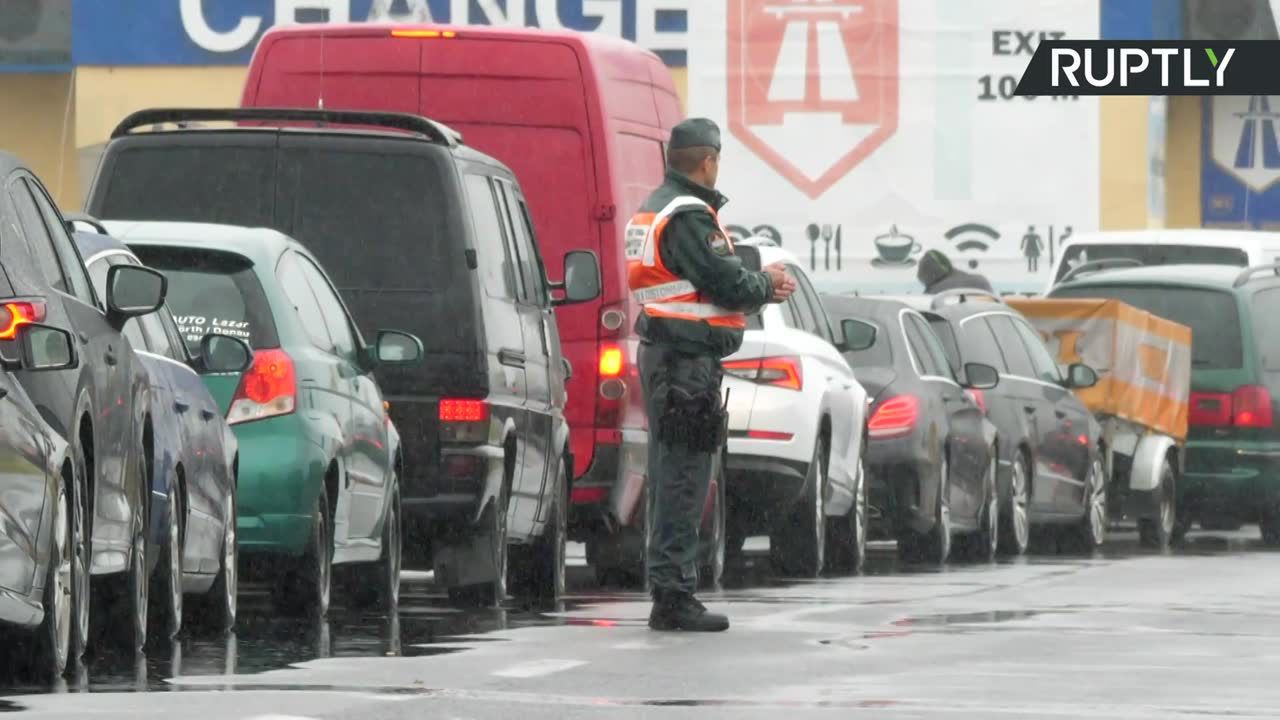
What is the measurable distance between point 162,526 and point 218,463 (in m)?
0.70

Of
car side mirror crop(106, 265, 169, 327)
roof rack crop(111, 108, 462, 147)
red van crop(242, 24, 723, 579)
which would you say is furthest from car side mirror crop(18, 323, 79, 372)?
red van crop(242, 24, 723, 579)

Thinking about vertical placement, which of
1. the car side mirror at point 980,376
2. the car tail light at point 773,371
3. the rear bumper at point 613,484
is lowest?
the rear bumper at point 613,484

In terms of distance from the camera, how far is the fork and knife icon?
37.1 metres

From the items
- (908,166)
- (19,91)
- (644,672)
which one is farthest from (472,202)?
(19,91)

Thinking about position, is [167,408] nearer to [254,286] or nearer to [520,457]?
[254,286]

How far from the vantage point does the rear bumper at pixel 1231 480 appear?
80.6 feet

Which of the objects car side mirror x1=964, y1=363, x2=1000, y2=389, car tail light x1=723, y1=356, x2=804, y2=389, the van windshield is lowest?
car tail light x1=723, y1=356, x2=804, y2=389

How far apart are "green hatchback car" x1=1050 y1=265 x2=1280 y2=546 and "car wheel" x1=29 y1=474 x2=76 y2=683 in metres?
15.4

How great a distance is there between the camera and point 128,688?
33.0 ft

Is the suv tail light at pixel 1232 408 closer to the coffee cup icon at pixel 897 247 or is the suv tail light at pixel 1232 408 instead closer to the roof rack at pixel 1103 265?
the roof rack at pixel 1103 265

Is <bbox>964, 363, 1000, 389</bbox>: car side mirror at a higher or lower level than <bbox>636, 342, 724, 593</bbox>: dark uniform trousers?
higher

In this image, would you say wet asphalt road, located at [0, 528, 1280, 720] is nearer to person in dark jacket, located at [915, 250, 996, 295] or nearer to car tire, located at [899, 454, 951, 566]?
car tire, located at [899, 454, 951, 566]

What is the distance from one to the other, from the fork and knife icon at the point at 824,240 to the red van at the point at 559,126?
19588mm

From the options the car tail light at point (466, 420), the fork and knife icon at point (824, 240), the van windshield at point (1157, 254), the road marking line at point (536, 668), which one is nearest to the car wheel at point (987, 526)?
the car tail light at point (466, 420)
